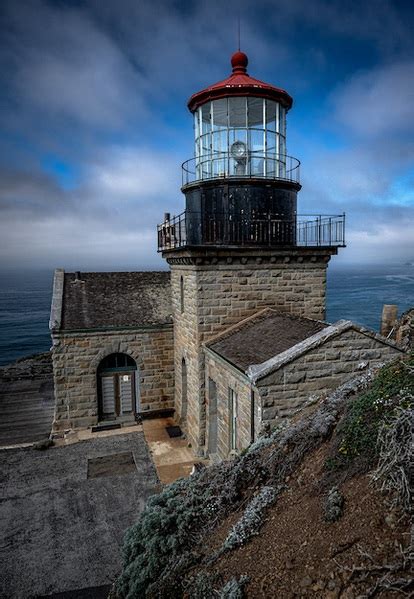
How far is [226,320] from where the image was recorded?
41.7 feet

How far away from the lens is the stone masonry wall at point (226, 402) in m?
9.40

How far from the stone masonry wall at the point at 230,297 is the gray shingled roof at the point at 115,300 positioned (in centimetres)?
296

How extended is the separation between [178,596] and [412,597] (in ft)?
8.51

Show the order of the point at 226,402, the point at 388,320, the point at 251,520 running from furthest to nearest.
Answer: the point at 388,320 < the point at 226,402 < the point at 251,520

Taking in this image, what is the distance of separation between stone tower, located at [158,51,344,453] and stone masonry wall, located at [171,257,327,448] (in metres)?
0.03

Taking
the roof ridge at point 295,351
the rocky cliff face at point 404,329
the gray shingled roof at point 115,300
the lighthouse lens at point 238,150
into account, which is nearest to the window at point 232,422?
the roof ridge at point 295,351

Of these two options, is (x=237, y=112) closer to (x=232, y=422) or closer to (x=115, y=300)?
(x=115, y=300)

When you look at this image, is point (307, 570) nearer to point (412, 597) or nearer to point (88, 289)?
point (412, 597)

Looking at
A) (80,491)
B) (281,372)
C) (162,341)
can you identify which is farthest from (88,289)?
(281,372)

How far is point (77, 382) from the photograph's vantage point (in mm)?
15492

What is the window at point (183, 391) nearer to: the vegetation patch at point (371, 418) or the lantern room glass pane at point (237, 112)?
the lantern room glass pane at point (237, 112)

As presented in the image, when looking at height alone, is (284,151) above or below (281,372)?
above

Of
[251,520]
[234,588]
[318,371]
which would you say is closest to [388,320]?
[318,371]

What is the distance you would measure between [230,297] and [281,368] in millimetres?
4153
